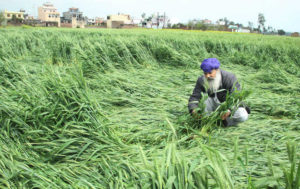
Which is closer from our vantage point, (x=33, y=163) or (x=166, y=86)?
(x=33, y=163)

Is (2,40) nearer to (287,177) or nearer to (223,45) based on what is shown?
(223,45)

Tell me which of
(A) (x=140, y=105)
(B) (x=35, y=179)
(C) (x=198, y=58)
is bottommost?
(B) (x=35, y=179)

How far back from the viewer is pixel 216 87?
2459 millimetres

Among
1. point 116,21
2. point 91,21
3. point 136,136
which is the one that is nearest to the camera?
point 136,136

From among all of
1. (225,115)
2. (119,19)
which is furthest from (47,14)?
(225,115)

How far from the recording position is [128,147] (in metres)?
1.92

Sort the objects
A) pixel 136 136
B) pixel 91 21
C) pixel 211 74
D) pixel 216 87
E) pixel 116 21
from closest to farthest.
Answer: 1. pixel 136 136
2. pixel 211 74
3. pixel 216 87
4. pixel 116 21
5. pixel 91 21

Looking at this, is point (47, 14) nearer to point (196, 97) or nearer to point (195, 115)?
point (196, 97)

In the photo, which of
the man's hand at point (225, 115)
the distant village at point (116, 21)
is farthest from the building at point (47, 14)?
the man's hand at point (225, 115)

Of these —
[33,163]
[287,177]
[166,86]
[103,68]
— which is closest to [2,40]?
[103,68]

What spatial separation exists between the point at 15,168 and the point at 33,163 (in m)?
0.15

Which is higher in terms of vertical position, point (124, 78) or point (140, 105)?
point (124, 78)

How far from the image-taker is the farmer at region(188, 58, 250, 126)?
2.31 m

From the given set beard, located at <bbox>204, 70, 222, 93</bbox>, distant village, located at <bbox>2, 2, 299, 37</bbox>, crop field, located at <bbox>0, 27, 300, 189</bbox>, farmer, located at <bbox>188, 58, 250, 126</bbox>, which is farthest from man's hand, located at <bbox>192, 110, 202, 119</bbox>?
distant village, located at <bbox>2, 2, 299, 37</bbox>
